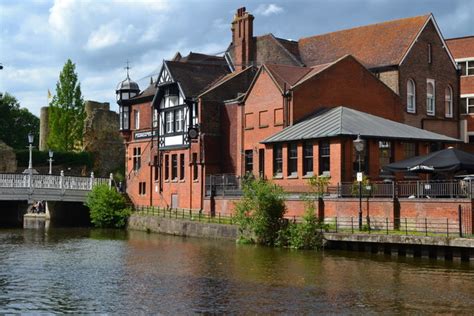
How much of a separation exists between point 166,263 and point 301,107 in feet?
58.0

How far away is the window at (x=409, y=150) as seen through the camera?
42.6 meters

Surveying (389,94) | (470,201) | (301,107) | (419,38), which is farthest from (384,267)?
(419,38)

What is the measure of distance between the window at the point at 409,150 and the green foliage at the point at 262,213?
929 centimetres

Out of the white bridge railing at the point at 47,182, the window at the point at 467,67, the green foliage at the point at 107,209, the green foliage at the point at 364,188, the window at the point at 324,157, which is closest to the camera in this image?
the green foliage at the point at 364,188

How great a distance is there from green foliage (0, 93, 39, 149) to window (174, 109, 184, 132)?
1683 inches

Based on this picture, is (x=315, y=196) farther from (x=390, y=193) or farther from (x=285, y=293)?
(x=285, y=293)

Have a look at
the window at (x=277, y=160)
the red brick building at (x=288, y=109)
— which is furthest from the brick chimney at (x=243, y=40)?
the window at (x=277, y=160)

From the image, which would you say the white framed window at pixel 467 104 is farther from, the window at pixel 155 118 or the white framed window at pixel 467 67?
the window at pixel 155 118

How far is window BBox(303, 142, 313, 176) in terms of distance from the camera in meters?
41.6

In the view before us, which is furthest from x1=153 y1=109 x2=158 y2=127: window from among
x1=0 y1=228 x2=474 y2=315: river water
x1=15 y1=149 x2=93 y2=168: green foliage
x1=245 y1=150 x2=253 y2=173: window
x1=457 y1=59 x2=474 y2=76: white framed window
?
x1=457 y1=59 x2=474 y2=76: white framed window

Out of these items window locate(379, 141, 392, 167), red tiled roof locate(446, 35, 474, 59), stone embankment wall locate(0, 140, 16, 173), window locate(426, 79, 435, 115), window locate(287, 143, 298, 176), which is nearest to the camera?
window locate(379, 141, 392, 167)

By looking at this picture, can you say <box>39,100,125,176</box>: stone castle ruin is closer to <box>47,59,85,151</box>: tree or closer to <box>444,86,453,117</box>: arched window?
<box>47,59,85,151</box>: tree

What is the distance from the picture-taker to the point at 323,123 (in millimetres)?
42094

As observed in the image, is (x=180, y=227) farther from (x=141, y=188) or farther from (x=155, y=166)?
(x=141, y=188)
